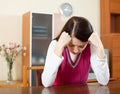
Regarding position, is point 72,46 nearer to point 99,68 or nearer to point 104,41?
point 99,68

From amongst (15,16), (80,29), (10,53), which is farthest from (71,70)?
(15,16)

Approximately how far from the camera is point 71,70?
5.13ft

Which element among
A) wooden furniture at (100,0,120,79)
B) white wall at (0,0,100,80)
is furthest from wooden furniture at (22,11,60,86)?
wooden furniture at (100,0,120,79)

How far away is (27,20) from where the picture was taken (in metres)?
3.26

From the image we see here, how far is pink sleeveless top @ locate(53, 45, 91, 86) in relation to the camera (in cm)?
155

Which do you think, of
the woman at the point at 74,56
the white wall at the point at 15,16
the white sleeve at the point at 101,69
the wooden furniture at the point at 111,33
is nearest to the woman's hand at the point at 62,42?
the woman at the point at 74,56

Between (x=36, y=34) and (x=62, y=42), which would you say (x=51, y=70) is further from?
(x=36, y=34)

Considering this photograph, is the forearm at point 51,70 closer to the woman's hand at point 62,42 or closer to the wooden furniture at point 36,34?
the woman's hand at point 62,42

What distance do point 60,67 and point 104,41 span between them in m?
2.48

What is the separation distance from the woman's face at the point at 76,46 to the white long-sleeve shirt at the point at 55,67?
0.33 ft

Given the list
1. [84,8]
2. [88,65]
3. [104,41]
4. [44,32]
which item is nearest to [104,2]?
[84,8]

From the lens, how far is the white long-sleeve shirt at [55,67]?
4.71 feet

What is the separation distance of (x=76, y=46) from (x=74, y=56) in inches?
5.4

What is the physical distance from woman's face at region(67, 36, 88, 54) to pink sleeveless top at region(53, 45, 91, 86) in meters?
0.07
